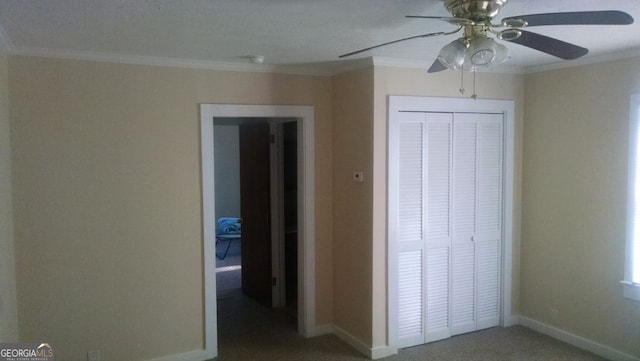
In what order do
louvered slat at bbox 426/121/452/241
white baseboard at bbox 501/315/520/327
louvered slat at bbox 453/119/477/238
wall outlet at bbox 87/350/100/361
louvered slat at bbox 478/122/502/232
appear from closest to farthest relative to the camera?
wall outlet at bbox 87/350/100/361 → louvered slat at bbox 426/121/452/241 → louvered slat at bbox 453/119/477/238 → louvered slat at bbox 478/122/502/232 → white baseboard at bbox 501/315/520/327

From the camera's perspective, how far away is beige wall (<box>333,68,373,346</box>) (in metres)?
3.93

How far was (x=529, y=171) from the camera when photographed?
4520mm

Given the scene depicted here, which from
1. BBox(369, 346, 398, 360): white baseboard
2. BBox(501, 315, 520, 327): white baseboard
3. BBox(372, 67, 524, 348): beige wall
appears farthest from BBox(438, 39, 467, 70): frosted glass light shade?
BBox(501, 315, 520, 327): white baseboard

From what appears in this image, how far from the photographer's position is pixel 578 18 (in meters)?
1.82

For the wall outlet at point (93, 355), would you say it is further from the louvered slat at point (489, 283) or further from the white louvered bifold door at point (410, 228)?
the louvered slat at point (489, 283)

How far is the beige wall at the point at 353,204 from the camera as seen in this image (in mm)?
3932

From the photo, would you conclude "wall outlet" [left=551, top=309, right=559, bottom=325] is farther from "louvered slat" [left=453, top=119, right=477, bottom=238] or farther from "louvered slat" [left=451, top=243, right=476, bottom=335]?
"louvered slat" [left=453, top=119, right=477, bottom=238]

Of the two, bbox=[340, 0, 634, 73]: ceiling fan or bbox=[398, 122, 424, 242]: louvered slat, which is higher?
bbox=[340, 0, 634, 73]: ceiling fan

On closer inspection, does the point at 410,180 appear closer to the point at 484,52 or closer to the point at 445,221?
the point at 445,221

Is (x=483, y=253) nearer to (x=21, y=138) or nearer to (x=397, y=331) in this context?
(x=397, y=331)

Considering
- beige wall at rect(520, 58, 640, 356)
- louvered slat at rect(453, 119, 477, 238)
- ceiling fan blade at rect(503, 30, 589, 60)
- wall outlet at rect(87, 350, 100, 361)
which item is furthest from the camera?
louvered slat at rect(453, 119, 477, 238)

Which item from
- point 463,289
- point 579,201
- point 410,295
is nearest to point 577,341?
point 463,289

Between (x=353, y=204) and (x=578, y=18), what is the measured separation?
99.5 inches

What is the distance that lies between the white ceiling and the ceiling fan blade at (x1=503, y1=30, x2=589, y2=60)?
235 mm
